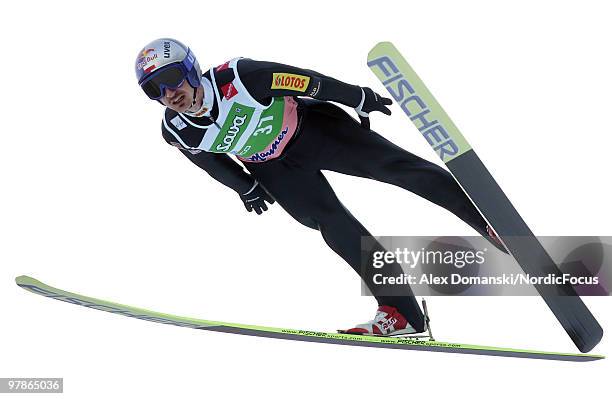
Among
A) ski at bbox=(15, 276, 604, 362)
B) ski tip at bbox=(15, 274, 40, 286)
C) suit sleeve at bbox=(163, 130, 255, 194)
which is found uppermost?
suit sleeve at bbox=(163, 130, 255, 194)

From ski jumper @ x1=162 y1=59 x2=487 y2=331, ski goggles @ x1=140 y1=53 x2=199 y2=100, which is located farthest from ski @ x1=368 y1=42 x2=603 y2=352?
ski goggles @ x1=140 y1=53 x2=199 y2=100

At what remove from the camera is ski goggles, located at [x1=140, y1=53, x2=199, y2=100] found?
4152 millimetres

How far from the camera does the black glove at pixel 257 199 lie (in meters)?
4.85

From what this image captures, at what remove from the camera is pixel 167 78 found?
4.16 m

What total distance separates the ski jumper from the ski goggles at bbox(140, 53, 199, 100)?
0.48 feet

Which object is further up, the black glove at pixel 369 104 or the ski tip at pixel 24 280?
the black glove at pixel 369 104

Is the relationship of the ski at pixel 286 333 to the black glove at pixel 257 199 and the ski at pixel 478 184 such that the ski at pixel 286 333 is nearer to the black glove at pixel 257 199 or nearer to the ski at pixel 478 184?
the ski at pixel 478 184

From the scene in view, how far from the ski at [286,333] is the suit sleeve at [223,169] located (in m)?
0.75

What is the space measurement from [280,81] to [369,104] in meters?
0.48

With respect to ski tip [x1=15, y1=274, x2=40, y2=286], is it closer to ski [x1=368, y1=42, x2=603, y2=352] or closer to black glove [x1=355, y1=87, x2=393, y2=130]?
black glove [x1=355, y1=87, x2=393, y2=130]

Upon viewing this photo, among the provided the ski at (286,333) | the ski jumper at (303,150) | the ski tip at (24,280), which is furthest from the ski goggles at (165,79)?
the ski tip at (24,280)

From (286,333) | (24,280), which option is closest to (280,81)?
(286,333)

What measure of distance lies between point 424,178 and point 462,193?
0.20 metres

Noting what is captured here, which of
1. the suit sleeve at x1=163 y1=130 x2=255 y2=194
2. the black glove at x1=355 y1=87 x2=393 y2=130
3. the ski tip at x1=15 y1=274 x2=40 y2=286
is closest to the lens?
the black glove at x1=355 y1=87 x2=393 y2=130
